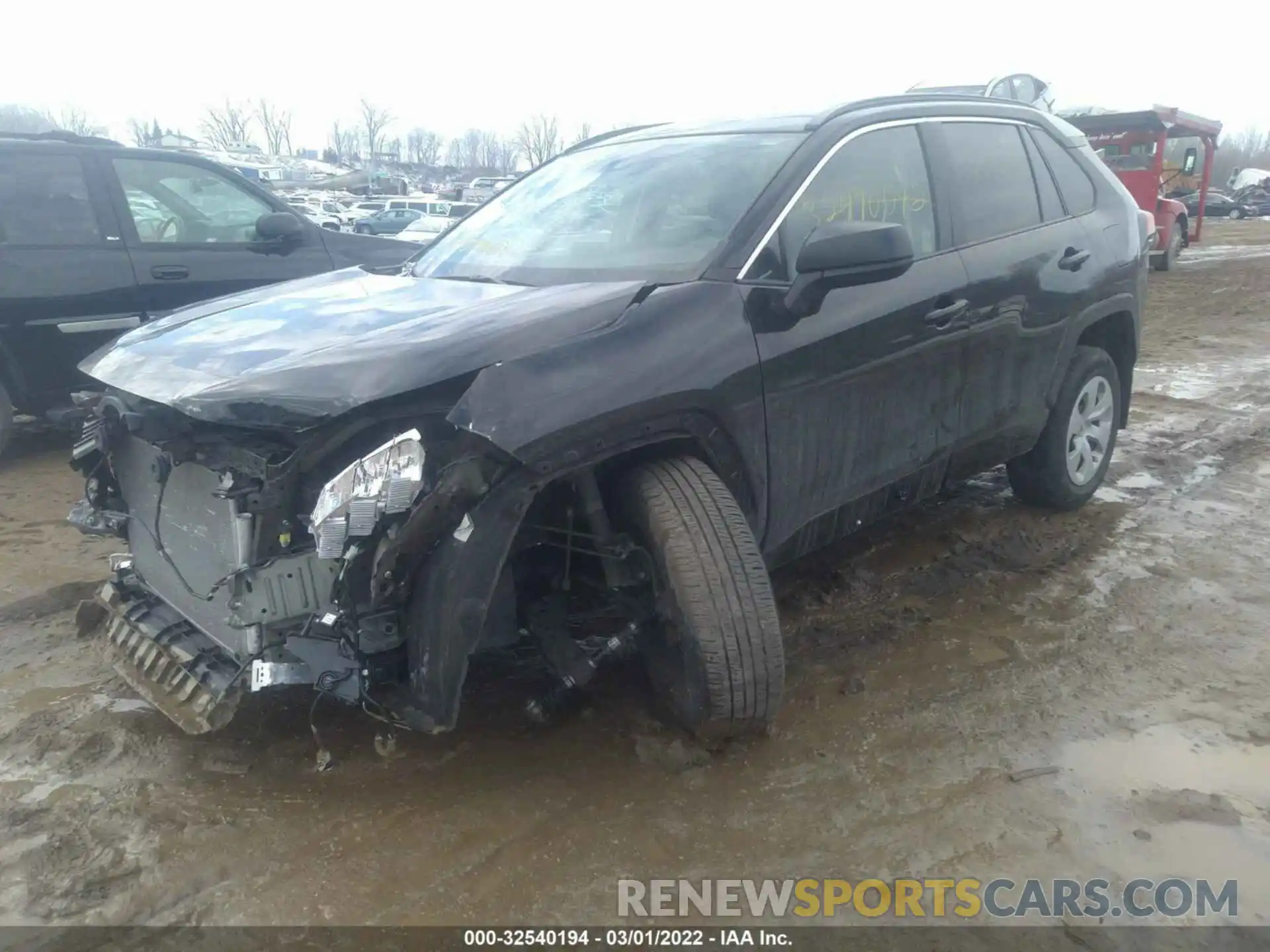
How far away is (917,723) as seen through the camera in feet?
9.89

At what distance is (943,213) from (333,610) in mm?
2641

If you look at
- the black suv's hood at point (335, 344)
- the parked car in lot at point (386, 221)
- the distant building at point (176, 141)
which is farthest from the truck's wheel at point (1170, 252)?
the distant building at point (176, 141)

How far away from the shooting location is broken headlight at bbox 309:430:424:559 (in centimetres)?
227

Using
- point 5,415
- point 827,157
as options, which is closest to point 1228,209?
point 827,157

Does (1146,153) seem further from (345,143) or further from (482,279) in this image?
(345,143)

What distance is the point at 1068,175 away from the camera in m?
4.42

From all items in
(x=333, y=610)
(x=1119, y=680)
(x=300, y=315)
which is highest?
(x=300, y=315)

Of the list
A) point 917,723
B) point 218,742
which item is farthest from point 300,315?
point 917,723

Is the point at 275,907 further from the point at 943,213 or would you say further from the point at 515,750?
the point at 943,213

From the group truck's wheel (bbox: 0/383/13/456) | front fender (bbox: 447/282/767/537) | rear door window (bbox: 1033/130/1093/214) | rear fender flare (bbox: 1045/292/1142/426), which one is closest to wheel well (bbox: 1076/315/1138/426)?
rear fender flare (bbox: 1045/292/1142/426)

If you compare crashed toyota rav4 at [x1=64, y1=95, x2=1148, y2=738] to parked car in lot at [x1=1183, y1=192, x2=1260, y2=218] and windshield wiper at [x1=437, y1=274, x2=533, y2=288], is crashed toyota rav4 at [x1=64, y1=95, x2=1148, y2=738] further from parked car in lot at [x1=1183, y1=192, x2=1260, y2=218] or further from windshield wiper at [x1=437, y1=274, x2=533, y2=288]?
parked car in lot at [x1=1183, y1=192, x2=1260, y2=218]

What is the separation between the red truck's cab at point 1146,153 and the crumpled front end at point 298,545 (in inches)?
653

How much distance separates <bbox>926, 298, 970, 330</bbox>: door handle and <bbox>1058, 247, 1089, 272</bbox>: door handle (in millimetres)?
838

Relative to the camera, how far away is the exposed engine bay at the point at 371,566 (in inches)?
91.6
